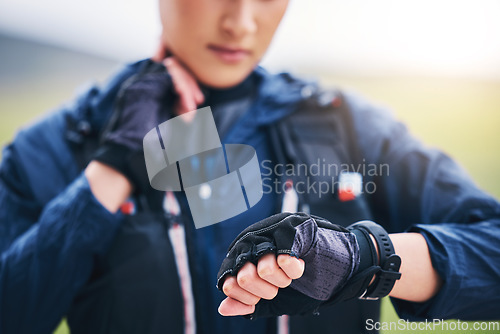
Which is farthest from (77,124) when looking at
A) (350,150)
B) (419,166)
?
(419,166)

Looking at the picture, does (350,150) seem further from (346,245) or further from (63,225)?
(63,225)

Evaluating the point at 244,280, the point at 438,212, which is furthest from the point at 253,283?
the point at 438,212

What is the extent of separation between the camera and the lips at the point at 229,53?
0.65 metres

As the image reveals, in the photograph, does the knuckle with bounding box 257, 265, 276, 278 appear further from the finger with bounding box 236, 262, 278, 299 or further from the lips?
the lips

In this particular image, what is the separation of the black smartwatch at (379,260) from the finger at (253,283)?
0.40 ft

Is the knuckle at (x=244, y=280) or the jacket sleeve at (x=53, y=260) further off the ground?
the knuckle at (x=244, y=280)

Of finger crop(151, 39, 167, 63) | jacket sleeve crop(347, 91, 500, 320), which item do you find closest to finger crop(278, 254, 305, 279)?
jacket sleeve crop(347, 91, 500, 320)

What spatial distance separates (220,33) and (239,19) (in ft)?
0.13

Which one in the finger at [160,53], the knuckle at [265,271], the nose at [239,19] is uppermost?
the nose at [239,19]

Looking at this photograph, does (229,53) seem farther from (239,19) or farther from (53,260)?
(53,260)

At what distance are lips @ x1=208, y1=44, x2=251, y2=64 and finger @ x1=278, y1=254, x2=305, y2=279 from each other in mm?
404

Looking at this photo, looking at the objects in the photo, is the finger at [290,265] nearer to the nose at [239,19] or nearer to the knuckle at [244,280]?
the knuckle at [244,280]

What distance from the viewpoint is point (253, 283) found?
36 centimetres

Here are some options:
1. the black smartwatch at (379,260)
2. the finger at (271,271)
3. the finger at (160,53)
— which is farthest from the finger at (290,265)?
the finger at (160,53)
